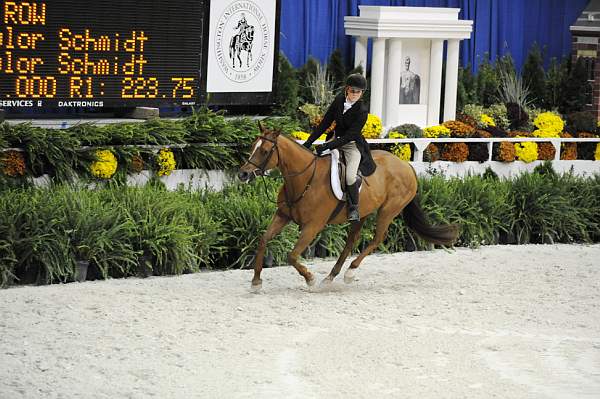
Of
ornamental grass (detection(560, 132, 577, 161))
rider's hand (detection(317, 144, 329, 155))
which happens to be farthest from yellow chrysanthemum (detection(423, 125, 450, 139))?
rider's hand (detection(317, 144, 329, 155))

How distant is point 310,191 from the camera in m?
10.1

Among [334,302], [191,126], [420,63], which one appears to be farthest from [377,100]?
[334,302]

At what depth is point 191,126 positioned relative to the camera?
1270 centimetres

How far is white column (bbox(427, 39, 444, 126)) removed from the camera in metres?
16.1

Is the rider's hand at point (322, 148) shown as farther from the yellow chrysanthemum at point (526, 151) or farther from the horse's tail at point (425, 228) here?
the yellow chrysanthemum at point (526, 151)

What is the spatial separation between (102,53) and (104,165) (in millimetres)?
1237

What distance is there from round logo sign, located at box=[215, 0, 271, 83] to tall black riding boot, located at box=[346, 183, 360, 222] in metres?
3.73

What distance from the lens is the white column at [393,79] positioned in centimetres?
1559

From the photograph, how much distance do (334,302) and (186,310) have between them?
4.43ft

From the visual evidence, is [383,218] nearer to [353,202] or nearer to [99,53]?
[353,202]

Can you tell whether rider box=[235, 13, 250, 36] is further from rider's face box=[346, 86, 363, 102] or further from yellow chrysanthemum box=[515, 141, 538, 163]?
yellow chrysanthemum box=[515, 141, 538, 163]

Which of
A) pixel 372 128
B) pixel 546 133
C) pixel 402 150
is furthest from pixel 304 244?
pixel 546 133

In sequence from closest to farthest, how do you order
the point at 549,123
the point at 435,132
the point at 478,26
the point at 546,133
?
the point at 435,132
the point at 546,133
the point at 549,123
the point at 478,26

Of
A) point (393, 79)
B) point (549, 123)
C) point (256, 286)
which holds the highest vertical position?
point (393, 79)
